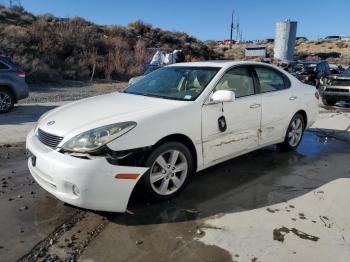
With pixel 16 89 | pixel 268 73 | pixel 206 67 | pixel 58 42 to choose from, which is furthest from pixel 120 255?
pixel 58 42

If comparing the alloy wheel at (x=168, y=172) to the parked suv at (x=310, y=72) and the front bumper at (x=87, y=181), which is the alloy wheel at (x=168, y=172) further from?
the parked suv at (x=310, y=72)

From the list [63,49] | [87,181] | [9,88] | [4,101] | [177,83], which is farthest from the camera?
[63,49]

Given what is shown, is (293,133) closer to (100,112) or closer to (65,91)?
(100,112)

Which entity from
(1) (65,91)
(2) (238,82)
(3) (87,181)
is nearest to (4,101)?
(1) (65,91)

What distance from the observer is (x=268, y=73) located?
5988 mm

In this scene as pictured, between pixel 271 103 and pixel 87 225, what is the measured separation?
3.18 meters

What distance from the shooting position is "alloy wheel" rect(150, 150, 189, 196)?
4.20 metres

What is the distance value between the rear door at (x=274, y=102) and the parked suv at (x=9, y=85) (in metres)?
7.16

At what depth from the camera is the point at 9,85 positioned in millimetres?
10320

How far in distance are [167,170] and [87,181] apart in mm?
980

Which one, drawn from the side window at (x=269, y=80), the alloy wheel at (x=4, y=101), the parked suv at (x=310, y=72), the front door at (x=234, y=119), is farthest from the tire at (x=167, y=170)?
the parked suv at (x=310, y=72)

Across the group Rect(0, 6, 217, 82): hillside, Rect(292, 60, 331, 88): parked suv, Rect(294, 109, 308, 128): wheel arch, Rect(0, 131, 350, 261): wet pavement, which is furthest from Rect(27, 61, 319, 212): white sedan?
Rect(0, 6, 217, 82): hillside

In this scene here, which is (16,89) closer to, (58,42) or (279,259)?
(279,259)

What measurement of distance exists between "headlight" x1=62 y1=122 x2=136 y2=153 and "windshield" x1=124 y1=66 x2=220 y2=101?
1082 millimetres
